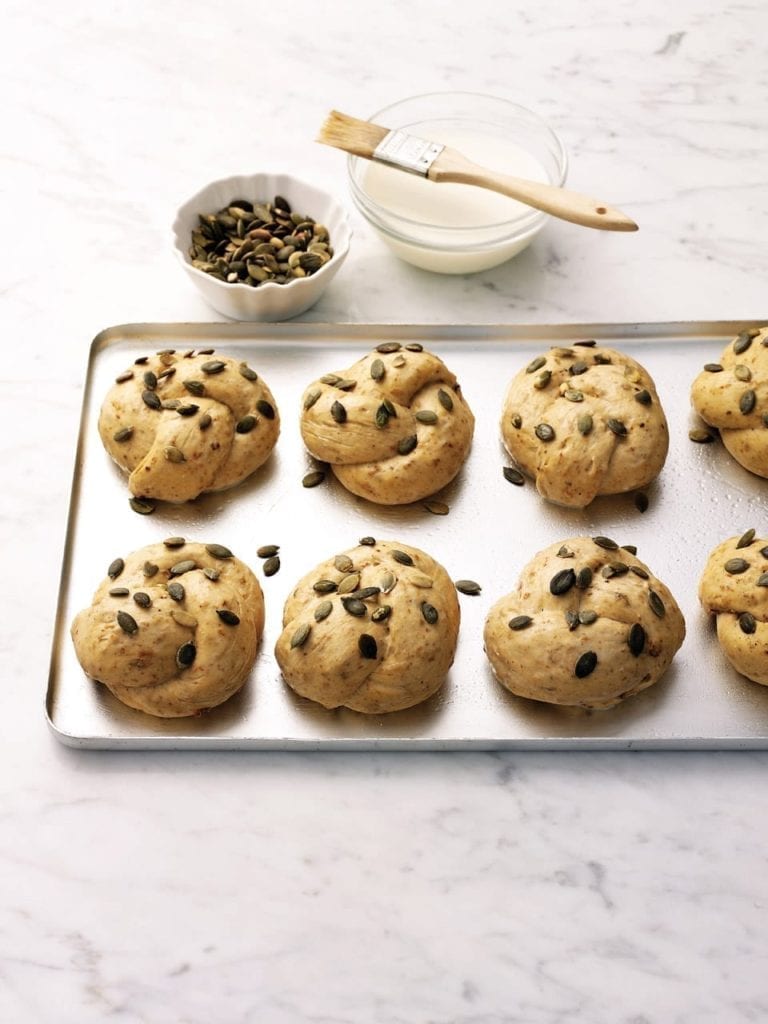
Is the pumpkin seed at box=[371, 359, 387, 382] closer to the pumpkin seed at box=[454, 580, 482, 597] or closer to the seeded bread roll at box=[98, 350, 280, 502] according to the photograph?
the seeded bread roll at box=[98, 350, 280, 502]

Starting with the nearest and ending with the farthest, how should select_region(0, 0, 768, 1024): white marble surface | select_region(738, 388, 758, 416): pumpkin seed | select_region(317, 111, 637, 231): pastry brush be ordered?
select_region(0, 0, 768, 1024): white marble surface, select_region(738, 388, 758, 416): pumpkin seed, select_region(317, 111, 637, 231): pastry brush

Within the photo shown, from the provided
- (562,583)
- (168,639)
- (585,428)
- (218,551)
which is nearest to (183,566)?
(218,551)

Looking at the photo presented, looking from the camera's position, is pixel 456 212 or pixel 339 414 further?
pixel 456 212

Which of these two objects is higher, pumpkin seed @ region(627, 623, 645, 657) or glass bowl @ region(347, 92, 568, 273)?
glass bowl @ region(347, 92, 568, 273)

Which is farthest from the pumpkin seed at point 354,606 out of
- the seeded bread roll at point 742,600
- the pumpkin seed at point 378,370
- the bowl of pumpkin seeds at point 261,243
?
the bowl of pumpkin seeds at point 261,243

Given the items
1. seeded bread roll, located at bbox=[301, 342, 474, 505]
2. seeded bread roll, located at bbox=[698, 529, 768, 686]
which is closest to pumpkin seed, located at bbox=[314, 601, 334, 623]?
seeded bread roll, located at bbox=[301, 342, 474, 505]

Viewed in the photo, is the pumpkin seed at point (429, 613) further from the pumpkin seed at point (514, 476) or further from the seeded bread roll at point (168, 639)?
the pumpkin seed at point (514, 476)

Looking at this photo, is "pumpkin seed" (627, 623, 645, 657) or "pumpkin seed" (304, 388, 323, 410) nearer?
"pumpkin seed" (627, 623, 645, 657)

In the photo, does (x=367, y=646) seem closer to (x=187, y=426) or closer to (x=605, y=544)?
(x=605, y=544)
